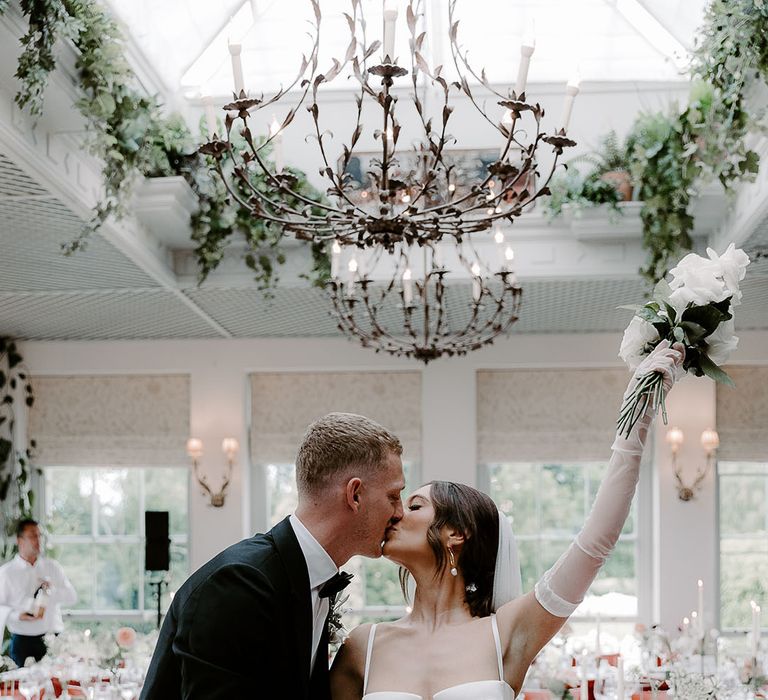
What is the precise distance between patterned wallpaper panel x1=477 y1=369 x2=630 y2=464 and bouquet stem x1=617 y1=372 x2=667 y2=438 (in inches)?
279

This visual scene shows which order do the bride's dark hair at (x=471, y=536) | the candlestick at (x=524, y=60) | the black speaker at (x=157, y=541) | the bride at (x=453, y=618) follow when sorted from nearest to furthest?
the bride at (x=453, y=618) → the bride's dark hair at (x=471, y=536) → the candlestick at (x=524, y=60) → the black speaker at (x=157, y=541)

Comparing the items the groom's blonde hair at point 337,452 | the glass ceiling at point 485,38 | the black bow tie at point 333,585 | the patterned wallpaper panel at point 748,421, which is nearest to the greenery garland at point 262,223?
the glass ceiling at point 485,38

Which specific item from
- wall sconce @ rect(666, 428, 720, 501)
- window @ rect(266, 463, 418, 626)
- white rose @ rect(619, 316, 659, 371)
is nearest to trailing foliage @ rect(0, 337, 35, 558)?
window @ rect(266, 463, 418, 626)

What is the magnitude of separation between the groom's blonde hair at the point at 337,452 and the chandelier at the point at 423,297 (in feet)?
7.64

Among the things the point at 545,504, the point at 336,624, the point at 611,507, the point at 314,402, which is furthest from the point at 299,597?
the point at 545,504

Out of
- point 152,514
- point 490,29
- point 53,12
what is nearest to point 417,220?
point 53,12

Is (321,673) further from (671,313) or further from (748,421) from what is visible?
(748,421)

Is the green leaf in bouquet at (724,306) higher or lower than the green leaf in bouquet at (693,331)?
higher

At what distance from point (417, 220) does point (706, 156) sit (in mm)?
2004

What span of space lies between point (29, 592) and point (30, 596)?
0.10 feet

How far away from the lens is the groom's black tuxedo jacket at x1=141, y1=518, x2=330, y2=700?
6.24 ft

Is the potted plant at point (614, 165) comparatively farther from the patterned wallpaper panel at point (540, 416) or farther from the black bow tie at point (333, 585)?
the black bow tie at point (333, 585)

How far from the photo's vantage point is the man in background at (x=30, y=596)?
24.2ft

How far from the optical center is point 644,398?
1931mm
